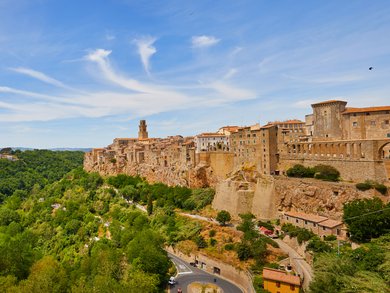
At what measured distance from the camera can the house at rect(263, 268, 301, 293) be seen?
21.2 metres

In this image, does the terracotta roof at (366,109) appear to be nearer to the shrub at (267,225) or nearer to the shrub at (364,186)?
the shrub at (364,186)

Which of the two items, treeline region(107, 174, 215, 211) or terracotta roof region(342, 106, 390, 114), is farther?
treeline region(107, 174, 215, 211)

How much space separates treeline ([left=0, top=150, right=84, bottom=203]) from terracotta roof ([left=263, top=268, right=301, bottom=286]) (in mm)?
67084

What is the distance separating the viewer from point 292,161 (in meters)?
36.4

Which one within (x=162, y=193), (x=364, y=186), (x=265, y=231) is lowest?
(x=265, y=231)

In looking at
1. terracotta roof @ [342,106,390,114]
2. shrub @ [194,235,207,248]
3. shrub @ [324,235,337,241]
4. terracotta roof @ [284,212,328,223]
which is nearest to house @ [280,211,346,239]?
terracotta roof @ [284,212,328,223]

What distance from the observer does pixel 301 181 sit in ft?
105

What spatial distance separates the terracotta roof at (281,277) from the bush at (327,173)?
12355mm

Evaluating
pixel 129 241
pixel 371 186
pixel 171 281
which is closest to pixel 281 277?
pixel 171 281

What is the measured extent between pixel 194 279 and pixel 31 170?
3056 inches

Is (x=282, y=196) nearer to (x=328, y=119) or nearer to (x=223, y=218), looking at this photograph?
(x=223, y=218)

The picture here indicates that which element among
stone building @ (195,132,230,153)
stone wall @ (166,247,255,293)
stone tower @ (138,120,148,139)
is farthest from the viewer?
stone tower @ (138,120,148,139)

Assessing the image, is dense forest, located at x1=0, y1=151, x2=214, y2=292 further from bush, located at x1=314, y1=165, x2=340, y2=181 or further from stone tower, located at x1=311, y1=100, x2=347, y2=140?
stone tower, located at x1=311, y1=100, x2=347, y2=140

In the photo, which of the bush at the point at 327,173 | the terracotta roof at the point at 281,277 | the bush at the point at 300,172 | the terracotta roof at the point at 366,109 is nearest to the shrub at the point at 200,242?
the terracotta roof at the point at 281,277
